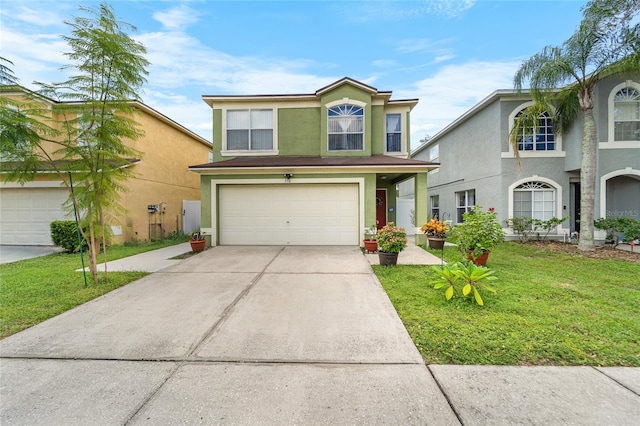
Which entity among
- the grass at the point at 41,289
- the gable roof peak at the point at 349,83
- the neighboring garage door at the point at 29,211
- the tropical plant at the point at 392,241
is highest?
the gable roof peak at the point at 349,83

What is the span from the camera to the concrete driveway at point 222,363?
2.26 m

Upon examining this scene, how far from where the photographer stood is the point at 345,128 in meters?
11.7

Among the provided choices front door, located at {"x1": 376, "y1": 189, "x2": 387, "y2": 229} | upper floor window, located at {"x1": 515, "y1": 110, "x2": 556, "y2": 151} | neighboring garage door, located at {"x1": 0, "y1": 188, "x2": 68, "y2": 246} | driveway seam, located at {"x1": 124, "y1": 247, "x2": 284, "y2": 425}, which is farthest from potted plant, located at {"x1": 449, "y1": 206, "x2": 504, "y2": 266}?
neighboring garage door, located at {"x1": 0, "y1": 188, "x2": 68, "y2": 246}

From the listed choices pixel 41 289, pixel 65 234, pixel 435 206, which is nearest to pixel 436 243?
pixel 435 206

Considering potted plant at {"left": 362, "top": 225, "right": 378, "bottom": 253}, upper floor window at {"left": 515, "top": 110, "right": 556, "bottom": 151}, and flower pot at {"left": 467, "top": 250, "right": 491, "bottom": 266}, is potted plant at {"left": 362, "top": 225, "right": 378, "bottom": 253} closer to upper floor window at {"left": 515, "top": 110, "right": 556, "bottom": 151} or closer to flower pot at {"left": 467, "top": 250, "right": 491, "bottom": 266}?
flower pot at {"left": 467, "top": 250, "right": 491, "bottom": 266}

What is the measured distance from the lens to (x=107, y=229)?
6.18 m

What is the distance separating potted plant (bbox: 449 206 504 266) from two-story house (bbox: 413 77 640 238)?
5741 millimetres

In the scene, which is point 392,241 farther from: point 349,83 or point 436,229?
point 349,83

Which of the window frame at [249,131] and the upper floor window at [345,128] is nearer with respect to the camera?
the upper floor window at [345,128]

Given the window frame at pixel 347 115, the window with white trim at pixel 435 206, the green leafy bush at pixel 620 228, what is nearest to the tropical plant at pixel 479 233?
the window frame at pixel 347 115

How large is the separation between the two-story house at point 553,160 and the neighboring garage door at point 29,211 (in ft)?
59.4

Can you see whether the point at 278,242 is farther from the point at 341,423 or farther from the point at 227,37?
the point at 341,423

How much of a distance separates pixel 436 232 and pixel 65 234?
13292 mm

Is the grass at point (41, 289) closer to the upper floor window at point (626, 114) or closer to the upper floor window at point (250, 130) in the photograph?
the upper floor window at point (250, 130)
